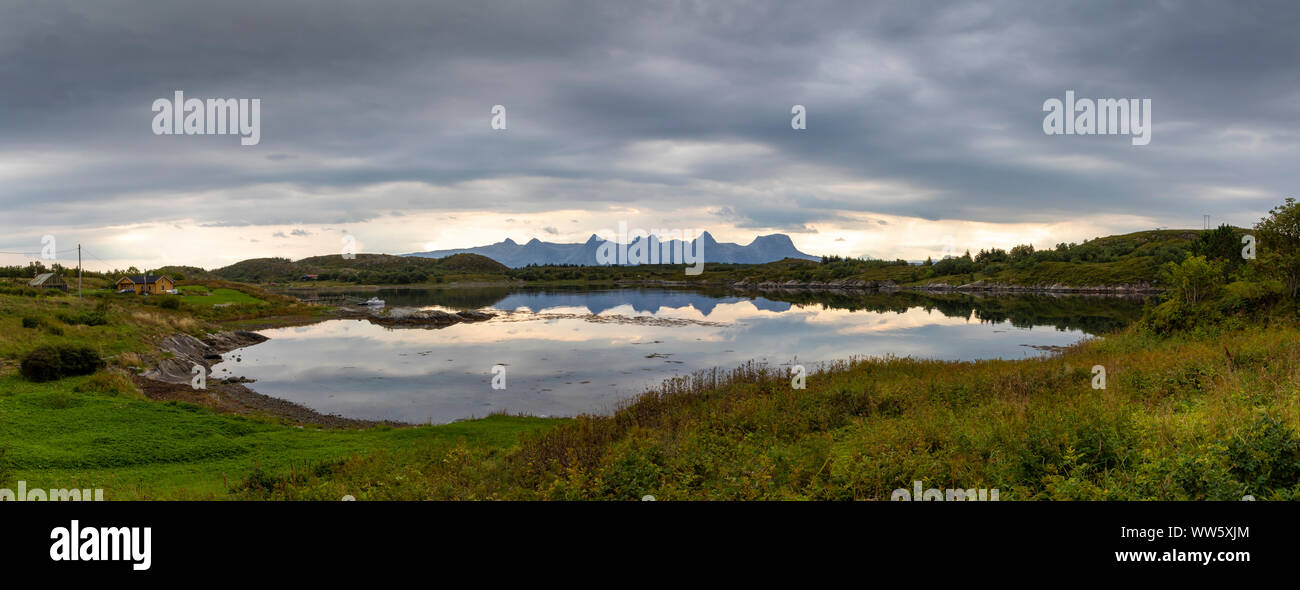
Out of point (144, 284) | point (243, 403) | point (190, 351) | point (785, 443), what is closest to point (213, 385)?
point (243, 403)

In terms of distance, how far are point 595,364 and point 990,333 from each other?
45148 mm

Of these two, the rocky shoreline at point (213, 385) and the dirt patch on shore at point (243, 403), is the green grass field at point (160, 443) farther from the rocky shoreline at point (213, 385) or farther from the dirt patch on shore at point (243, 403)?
the rocky shoreline at point (213, 385)

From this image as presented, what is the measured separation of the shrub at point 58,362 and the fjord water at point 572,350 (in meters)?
8.62

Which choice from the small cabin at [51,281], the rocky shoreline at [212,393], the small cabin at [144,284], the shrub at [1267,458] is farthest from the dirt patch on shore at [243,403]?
the small cabin at [144,284]

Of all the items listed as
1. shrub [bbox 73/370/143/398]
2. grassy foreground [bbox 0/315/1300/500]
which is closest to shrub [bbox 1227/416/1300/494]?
grassy foreground [bbox 0/315/1300/500]

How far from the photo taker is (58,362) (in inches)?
1038

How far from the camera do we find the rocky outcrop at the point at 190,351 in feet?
121

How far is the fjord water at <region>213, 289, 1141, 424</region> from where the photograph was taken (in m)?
34.7

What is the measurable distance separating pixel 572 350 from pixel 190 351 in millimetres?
31876

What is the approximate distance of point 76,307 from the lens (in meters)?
48.0
